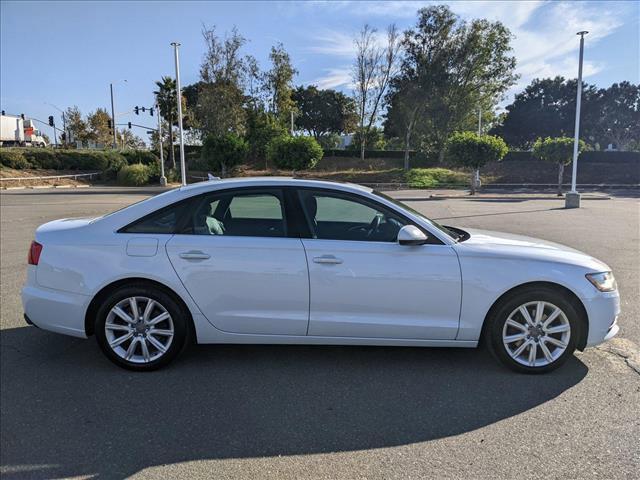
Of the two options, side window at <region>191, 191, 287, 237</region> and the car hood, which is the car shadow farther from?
side window at <region>191, 191, 287, 237</region>

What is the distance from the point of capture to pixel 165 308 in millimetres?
3736

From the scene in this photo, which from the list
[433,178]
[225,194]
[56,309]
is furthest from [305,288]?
[433,178]

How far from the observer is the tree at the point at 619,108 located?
64.8 meters

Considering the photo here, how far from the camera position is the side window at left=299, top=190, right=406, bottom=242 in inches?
150

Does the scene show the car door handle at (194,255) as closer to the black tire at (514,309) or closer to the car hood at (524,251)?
the car hood at (524,251)

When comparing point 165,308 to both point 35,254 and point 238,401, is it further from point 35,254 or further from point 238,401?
point 35,254

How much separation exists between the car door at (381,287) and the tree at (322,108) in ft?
226

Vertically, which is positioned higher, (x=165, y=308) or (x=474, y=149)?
(x=474, y=149)

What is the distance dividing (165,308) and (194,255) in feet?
1.54

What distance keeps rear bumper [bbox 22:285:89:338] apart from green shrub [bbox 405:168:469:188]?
3173 cm

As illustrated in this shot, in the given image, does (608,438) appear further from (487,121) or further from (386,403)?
(487,121)

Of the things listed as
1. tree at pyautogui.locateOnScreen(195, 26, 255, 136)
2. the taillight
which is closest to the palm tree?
tree at pyautogui.locateOnScreen(195, 26, 255, 136)

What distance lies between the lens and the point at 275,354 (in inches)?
166

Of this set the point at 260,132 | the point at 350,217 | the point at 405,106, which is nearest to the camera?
the point at 350,217
